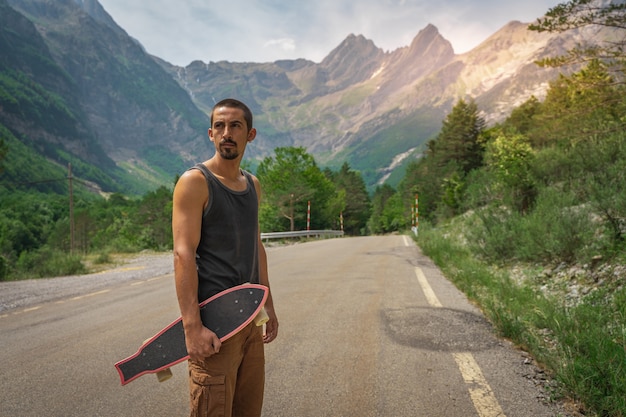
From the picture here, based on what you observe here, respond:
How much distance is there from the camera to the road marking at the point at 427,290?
623 cm

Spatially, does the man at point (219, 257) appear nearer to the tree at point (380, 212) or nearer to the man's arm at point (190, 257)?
the man's arm at point (190, 257)

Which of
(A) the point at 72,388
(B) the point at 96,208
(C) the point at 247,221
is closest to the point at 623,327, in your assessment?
(C) the point at 247,221

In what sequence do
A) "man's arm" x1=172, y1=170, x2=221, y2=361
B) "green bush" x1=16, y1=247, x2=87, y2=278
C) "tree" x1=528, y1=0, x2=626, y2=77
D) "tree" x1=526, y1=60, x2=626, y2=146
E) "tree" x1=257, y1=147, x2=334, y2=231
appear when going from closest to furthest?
"man's arm" x1=172, y1=170, x2=221, y2=361 < "tree" x1=528, y1=0, x2=626, y2=77 < "tree" x1=526, y1=60, x2=626, y2=146 < "green bush" x1=16, y1=247, x2=87, y2=278 < "tree" x1=257, y1=147, x2=334, y2=231

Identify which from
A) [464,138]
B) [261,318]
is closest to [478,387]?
[261,318]

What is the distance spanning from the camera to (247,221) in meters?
2.11

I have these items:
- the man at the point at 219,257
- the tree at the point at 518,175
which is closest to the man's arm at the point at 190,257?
the man at the point at 219,257

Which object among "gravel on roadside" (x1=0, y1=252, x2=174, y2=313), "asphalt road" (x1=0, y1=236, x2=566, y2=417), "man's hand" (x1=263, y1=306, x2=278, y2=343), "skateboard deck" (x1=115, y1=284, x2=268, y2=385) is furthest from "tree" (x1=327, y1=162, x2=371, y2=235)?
"skateboard deck" (x1=115, y1=284, x2=268, y2=385)

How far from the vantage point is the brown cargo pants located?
1.90m

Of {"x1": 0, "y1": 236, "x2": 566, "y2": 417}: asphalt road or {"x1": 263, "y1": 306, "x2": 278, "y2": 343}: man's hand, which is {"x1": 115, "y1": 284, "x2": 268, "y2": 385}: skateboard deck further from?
{"x1": 0, "y1": 236, "x2": 566, "y2": 417}: asphalt road

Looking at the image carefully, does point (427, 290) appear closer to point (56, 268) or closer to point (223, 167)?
point (223, 167)

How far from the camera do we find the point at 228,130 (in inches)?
81.4

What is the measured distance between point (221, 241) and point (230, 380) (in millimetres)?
679

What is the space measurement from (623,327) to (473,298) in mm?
2695

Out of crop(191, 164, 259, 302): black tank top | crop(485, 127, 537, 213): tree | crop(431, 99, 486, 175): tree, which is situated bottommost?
crop(191, 164, 259, 302): black tank top
